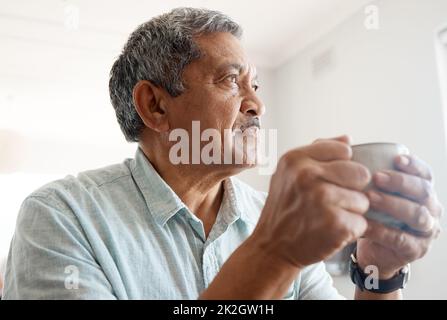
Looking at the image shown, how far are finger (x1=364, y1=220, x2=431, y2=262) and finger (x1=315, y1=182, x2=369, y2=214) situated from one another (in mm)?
65

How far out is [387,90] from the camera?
2.28m

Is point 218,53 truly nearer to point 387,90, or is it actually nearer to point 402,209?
point 402,209

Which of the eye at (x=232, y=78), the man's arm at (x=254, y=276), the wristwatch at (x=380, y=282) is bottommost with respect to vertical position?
the wristwatch at (x=380, y=282)

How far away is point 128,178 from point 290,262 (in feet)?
1.46

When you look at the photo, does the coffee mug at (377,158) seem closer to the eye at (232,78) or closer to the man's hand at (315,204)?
the man's hand at (315,204)

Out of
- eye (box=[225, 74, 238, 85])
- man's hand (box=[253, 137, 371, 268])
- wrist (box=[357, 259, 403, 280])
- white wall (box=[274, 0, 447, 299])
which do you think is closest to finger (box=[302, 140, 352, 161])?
man's hand (box=[253, 137, 371, 268])

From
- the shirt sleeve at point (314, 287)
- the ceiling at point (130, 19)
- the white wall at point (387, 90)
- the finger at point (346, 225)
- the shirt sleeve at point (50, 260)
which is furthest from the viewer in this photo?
the ceiling at point (130, 19)

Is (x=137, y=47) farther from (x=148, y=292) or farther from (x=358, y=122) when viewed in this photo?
(x=358, y=122)

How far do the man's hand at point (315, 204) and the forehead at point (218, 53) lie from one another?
19.2 inches

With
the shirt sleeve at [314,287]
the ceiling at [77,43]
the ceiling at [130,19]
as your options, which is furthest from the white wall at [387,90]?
the shirt sleeve at [314,287]

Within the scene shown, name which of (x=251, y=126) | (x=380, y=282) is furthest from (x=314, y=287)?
(x=251, y=126)

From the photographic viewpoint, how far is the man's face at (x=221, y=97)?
0.84 meters

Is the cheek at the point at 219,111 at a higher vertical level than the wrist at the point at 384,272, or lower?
higher

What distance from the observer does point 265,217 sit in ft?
1.46
